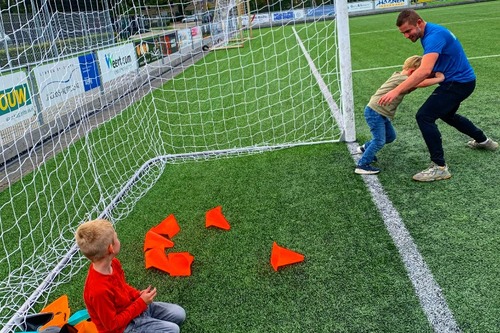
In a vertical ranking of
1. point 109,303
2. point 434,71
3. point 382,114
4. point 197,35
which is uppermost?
point 197,35

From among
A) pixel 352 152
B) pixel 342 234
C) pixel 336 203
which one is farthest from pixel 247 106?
pixel 342 234

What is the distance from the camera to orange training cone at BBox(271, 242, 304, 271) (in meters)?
3.28

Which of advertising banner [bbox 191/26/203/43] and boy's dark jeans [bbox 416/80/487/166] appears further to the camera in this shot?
advertising banner [bbox 191/26/203/43]

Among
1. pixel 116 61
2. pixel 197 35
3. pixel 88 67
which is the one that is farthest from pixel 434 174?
pixel 197 35

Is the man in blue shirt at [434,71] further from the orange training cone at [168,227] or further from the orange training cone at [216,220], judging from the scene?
the orange training cone at [168,227]

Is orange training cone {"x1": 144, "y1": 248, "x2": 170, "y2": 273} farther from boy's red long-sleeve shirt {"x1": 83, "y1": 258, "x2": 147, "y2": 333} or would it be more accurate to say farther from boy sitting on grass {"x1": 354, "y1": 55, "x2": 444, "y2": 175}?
boy sitting on grass {"x1": 354, "y1": 55, "x2": 444, "y2": 175}

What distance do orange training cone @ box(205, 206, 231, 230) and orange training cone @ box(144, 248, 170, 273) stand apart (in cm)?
58

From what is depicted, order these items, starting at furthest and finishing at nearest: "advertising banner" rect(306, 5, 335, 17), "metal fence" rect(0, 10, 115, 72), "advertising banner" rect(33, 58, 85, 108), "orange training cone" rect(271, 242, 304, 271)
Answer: "advertising banner" rect(33, 58, 85, 108), "metal fence" rect(0, 10, 115, 72), "advertising banner" rect(306, 5, 335, 17), "orange training cone" rect(271, 242, 304, 271)

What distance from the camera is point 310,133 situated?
20.8ft

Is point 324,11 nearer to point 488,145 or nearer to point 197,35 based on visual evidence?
point 488,145

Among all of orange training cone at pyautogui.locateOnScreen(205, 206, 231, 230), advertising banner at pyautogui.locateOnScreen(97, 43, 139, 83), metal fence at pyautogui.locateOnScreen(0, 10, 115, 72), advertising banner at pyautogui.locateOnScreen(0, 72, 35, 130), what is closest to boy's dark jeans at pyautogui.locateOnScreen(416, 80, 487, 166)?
orange training cone at pyautogui.locateOnScreen(205, 206, 231, 230)

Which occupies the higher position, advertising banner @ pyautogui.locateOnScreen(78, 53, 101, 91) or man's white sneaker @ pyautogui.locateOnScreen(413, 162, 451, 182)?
advertising banner @ pyautogui.locateOnScreen(78, 53, 101, 91)

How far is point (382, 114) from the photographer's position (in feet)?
14.5

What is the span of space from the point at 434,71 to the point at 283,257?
2.26m
